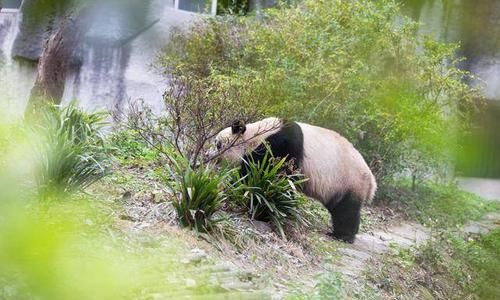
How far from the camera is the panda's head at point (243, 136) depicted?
6.81m

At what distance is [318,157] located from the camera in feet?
24.4

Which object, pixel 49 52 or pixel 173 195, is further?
pixel 49 52

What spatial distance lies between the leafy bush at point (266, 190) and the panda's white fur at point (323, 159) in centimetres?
24

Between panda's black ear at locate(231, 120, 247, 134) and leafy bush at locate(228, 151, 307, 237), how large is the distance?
0.33 m

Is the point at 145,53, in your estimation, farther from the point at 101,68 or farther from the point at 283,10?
the point at 283,10

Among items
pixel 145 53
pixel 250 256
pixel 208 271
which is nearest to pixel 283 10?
pixel 145 53

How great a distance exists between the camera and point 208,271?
16.5 feet

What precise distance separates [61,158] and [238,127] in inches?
75.8

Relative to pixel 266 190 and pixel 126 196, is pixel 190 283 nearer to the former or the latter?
pixel 126 196

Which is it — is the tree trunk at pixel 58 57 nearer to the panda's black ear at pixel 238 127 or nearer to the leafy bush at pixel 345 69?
the leafy bush at pixel 345 69

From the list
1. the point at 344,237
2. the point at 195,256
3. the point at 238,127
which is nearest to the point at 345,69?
the point at 344,237

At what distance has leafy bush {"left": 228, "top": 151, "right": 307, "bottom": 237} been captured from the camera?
21.8ft

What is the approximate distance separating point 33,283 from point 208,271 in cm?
454

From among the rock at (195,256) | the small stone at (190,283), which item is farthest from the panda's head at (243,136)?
the small stone at (190,283)
